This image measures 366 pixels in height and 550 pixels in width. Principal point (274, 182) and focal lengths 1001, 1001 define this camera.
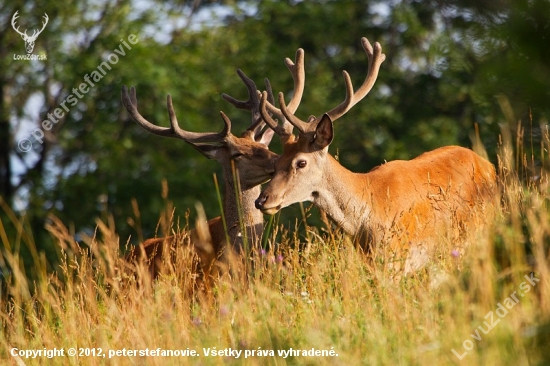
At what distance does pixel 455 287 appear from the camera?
13.5 feet

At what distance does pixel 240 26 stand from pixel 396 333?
1719 cm

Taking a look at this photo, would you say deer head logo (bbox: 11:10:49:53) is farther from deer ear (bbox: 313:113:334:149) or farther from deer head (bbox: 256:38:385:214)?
deer ear (bbox: 313:113:334:149)

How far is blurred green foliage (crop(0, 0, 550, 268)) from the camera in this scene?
17438mm

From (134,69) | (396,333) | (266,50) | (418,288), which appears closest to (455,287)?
(396,333)

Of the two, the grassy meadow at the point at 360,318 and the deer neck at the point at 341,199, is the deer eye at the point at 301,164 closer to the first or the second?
the deer neck at the point at 341,199

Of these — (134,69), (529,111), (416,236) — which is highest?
(529,111)

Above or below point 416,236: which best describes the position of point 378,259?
above

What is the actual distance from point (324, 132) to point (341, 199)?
53cm

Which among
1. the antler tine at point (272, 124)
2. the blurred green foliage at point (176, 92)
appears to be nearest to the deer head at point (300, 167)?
the antler tine at point (272, 124)

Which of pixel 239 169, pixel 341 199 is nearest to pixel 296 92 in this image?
pixel 239 169

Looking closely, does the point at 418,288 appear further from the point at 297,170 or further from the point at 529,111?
the point at 297,170

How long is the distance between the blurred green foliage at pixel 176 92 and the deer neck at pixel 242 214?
7121 millimetres

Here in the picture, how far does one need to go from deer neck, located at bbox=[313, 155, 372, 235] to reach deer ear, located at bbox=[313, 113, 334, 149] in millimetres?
185

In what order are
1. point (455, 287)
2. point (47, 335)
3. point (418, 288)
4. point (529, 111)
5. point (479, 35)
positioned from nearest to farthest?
1. point (479, 35)
2. point (529, 111)
3. point (455, 287)
4. point (418, 288)
5. point (47, 335)
